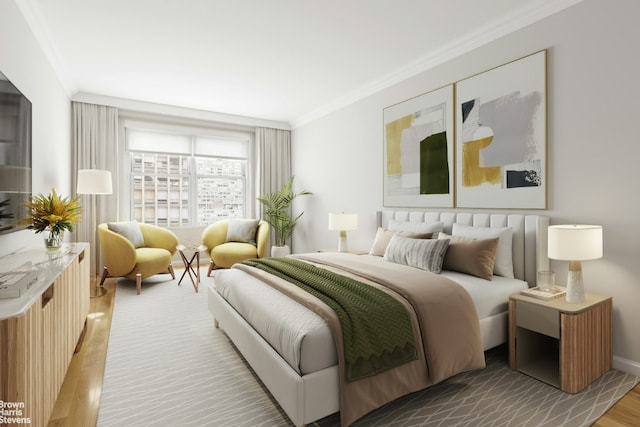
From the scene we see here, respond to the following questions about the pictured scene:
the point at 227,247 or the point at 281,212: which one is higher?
the point at 281,212

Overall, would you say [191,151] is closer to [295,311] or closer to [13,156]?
[13,156]

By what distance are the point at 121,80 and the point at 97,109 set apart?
1.02 metres

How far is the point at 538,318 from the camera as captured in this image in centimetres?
233

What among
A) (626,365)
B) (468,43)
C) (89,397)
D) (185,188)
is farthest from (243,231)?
(626,365)

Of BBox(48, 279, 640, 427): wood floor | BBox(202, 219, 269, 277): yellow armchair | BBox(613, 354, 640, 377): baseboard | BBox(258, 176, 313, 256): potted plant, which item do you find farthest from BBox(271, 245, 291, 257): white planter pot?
BBox(613, 354, 640, 377): baseboard

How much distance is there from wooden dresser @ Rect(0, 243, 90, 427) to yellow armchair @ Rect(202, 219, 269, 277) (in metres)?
2.49

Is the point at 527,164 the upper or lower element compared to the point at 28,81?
lower

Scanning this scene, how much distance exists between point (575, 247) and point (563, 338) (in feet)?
1.95

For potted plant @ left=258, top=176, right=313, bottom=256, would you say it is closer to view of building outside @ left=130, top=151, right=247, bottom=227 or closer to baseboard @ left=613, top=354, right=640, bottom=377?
view of building outside @ left=130, top=151, right=247, bottom=227

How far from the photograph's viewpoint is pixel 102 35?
132 inches

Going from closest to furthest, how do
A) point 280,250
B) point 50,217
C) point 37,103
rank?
1. point 50,217
2. point 37,103
3. point 280,250

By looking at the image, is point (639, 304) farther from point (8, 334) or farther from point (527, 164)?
point (8, 334)

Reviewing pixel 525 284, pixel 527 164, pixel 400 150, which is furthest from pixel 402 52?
pixel 525 284

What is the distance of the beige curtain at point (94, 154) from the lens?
16.8ft
